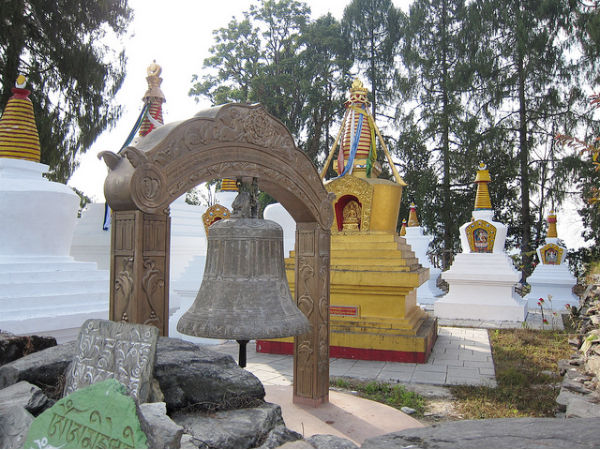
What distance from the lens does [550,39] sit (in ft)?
62.0

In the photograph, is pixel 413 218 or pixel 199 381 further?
pixel 413 218

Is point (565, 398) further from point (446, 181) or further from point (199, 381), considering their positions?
point (446, 181)

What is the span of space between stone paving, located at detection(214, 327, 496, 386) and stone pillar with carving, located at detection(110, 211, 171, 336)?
309 centimetres

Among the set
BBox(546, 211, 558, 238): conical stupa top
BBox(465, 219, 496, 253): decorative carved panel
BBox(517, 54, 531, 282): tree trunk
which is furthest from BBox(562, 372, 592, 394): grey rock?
BBox(517, 54, 531, 282): tree trunk

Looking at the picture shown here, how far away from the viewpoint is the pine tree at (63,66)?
1245 cm

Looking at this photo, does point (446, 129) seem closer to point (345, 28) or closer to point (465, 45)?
point (465, 45)

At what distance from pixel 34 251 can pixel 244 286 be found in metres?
5.27

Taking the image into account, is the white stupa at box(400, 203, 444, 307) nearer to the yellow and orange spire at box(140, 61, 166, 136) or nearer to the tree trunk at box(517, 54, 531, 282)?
the tree trunk at box(517, 54, 531, 282)

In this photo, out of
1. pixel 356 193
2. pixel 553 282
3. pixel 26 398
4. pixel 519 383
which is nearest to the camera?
pixel 26 398

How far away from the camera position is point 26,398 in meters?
2.30

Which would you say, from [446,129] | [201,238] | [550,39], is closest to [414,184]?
[446,129]

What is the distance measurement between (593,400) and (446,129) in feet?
58.2

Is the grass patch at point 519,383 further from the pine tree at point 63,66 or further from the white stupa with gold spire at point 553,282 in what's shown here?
the pine tree at point 63,66

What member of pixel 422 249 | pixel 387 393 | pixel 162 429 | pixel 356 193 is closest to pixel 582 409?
pixel 387 393
